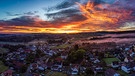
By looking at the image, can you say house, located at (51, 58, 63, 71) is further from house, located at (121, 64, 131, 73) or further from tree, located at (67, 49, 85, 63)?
house, located at (121, 64, 131, 73)

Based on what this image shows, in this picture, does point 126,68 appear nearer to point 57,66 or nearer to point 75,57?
point 75,57

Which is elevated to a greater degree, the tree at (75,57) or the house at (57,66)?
the tree at (75,57)

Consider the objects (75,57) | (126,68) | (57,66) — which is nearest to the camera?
(126,68)

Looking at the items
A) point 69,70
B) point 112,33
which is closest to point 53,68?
point 69,70

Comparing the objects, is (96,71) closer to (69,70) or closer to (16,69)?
(69,70)

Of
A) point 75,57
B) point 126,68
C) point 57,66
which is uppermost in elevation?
point 75,57

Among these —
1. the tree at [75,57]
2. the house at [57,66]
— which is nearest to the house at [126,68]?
the tree at [75,57]

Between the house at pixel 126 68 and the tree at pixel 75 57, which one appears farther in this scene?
the tree at pixel 75 57

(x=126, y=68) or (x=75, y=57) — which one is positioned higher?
(x=75, y=57)

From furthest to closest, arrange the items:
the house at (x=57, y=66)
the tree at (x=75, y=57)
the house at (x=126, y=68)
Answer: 1. the tree at (x=75, y=57)
2. the house at (x=57, y=66)
3. the house at (x=126, y=68)

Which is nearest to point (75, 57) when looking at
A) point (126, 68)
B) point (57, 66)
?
point (57, 66)

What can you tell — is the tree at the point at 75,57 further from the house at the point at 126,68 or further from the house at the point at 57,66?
the house at the point at 126,68
